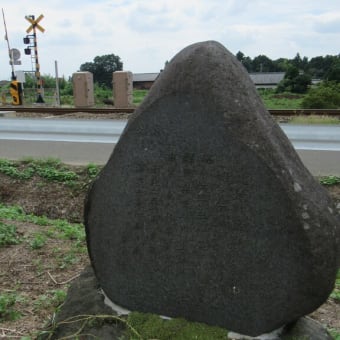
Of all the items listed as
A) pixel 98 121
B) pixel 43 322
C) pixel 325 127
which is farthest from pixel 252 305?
pixel 98 121

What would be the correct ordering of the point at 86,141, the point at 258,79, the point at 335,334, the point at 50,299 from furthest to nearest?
the point at 258,79
the point at 86,141
the point at 50,299
the point at 335,334

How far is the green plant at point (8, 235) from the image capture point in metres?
4.50

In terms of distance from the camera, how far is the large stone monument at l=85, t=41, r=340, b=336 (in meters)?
2.34

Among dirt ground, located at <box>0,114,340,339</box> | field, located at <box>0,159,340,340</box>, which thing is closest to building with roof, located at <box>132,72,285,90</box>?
field, located at <box>0,159,340,340</box>

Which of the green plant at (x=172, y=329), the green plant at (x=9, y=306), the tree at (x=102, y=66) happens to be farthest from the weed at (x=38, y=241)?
the tree at (x=102, y=66)

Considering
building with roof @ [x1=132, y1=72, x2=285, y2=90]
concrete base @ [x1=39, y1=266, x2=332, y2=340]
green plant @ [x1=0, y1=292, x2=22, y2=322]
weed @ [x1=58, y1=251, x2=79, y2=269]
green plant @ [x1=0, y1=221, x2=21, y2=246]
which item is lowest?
building with roof @ [x1=132, y1=72, x2=285, y2=90]

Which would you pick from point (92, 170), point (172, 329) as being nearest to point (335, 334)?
point (172, 329)

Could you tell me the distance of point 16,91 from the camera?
59.1 feet

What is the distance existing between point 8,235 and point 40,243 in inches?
14.3

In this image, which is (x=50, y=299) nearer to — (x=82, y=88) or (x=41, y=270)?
(x=41, y=270)

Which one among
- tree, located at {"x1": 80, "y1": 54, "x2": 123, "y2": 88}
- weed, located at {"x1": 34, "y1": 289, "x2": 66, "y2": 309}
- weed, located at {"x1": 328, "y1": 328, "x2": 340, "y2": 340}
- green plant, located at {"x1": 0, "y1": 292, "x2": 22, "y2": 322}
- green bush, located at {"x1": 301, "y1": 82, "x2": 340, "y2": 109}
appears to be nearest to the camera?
weed, located at {"x1": 328, "y1": 328, "x2": 340, "y2": 340}

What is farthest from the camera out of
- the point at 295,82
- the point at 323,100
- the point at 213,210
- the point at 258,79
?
the point at 258,79

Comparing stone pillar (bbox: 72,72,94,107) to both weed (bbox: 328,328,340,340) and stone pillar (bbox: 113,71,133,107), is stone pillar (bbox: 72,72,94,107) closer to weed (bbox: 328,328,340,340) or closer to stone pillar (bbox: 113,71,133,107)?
stone pillar (bbox: 113,71,133,107)

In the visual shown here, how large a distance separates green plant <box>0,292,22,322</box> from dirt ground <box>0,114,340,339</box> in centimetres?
4
